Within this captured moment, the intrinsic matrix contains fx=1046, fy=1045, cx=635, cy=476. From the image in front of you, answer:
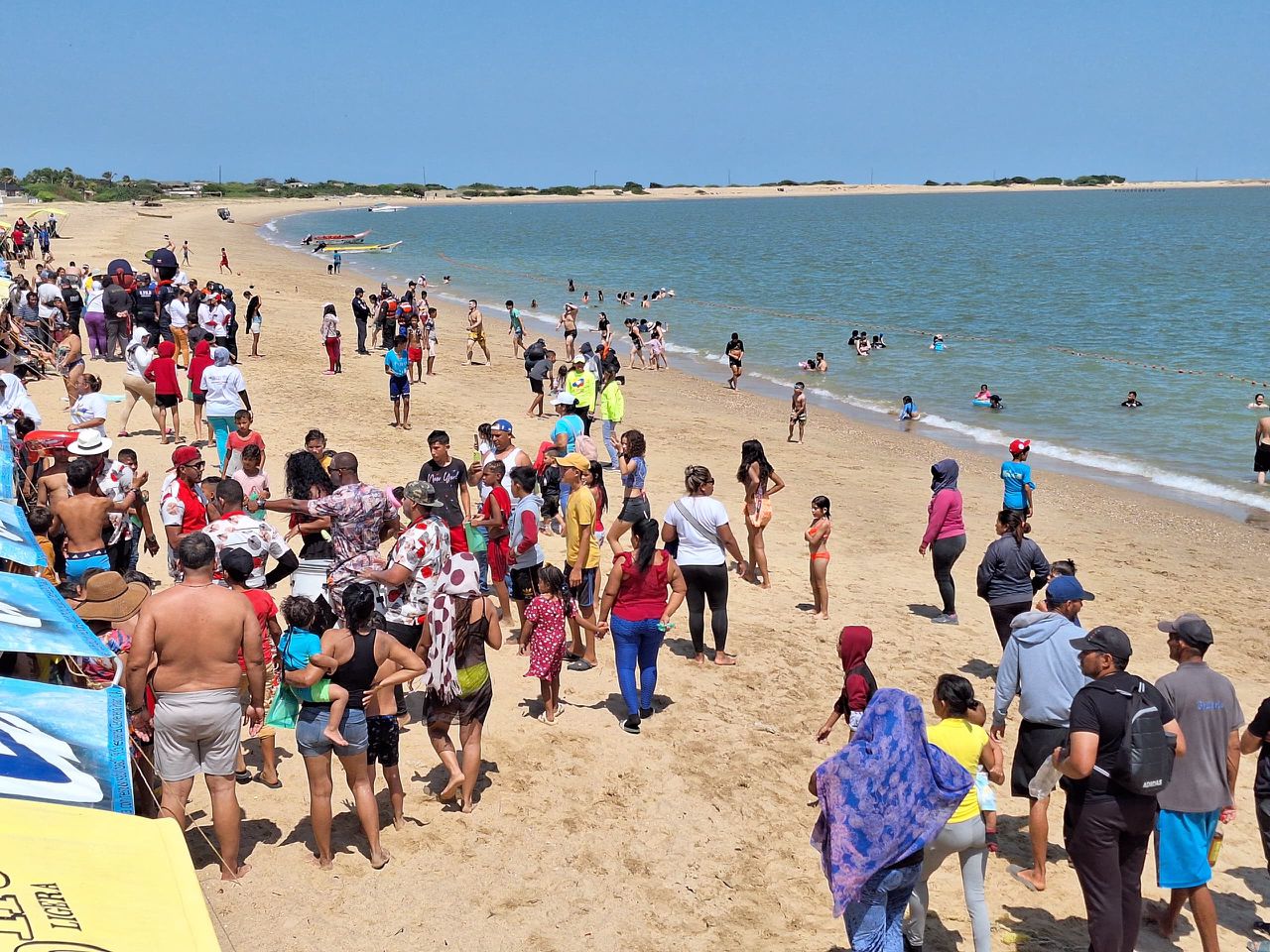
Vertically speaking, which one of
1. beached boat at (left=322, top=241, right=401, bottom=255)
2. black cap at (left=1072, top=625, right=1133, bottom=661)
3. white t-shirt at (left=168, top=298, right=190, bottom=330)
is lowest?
black cap at (left=1072, top=625, right=1133, bottom=661)

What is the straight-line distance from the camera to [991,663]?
9391 mm

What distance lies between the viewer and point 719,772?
284 inches

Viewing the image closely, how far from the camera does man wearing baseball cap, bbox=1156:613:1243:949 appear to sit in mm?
5215

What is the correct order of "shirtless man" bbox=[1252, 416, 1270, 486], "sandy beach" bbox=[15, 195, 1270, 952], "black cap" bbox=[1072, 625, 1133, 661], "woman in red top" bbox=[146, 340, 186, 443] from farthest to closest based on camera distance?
"shirtless man" bbox=[1252, 416, 1270, 486] → "woman in red top" bbox=[146, 340, 186, 443] → "sandy beach" bbox=[15, 195, 1270, 952] → "black cap" bbox=[1072, 625, 1133, 661]

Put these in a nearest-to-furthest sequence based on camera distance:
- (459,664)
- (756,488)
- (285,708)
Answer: (285,708), (459,664), (756,488)

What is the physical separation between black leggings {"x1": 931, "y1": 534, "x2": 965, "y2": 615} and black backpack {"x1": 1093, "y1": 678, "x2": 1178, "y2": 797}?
517 centimetres

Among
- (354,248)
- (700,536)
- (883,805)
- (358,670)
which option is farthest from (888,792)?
(354,248)

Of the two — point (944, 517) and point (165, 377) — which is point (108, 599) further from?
point (165, 377)

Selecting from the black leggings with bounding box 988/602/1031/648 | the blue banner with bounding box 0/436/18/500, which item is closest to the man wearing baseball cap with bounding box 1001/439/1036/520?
the black leggings with bounding box 988/602/1031/648

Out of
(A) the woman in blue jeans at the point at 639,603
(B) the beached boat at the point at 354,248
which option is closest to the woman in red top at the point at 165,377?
(A) the woman in blue jeans at the point at 639,603

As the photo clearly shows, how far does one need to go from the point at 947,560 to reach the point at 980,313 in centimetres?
3580

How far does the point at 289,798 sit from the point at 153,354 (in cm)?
1021

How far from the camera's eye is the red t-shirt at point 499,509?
28.7ft

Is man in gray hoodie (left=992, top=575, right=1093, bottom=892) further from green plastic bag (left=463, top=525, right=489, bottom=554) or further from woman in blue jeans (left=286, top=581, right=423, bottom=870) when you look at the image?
green plastic bag (left=463, top=525, right=489, bottom=554)
